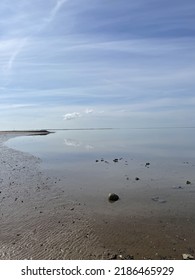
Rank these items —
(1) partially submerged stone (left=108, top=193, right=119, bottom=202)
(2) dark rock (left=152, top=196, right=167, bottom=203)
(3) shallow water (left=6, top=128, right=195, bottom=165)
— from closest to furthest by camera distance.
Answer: (2) dark rock (left=152, top=196, right=167, bottom=203), (1) partially submerged stone (left=108, top=193, right=119, bottom=202), (3) shallow water (left=6, top=128, right=195, bottom=165)

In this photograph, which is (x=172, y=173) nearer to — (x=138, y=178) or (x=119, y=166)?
(x=138, y=178)

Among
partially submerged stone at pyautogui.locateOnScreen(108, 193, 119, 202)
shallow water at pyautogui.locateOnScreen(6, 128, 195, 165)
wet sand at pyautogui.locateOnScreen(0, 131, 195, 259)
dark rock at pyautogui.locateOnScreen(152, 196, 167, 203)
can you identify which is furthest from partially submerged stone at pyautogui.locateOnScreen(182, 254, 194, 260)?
shallow water at pyautogui.locateOnScreen(6, 128, 195, 165)

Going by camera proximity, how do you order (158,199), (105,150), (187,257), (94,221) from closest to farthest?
1. (187,257)
2. (94,221)
3. (158,199)
4. (105,150)

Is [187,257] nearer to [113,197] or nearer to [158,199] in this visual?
[158,199]

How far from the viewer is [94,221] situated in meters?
17.0

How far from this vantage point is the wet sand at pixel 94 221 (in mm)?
13356

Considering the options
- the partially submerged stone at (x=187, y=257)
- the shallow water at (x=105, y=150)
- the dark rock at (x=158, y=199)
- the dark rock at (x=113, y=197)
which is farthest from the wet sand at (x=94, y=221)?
the shallow water at (x=105, y=150)

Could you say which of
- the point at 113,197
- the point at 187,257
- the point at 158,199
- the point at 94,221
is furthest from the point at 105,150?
the point at 187,257

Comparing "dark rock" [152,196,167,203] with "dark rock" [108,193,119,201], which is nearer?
"dark rock" [152,196,167,203]

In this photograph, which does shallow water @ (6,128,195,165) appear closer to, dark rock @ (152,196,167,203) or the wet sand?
the wet sand

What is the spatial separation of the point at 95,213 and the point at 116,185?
675 cm

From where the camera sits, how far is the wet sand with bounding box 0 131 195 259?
1336 cm

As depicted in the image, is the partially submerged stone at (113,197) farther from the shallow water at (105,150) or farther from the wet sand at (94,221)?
the shallow water at (105,150)
